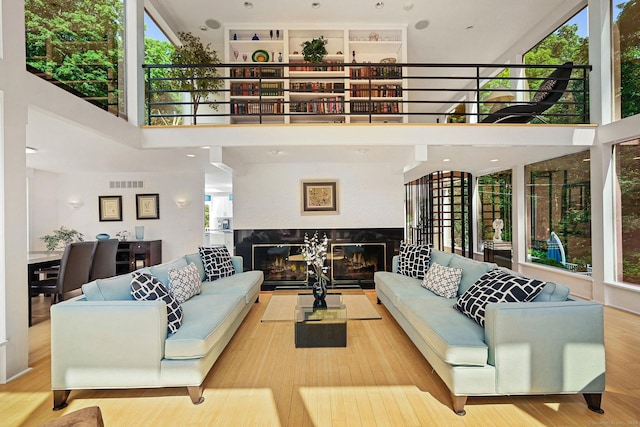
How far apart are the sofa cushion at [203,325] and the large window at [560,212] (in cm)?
496

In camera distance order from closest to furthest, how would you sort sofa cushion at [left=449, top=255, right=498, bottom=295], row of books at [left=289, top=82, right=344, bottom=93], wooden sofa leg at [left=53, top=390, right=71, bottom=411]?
wooden sofa leg at [left=53, top=390, right=71, bottom=411]
sofa cushion at [left=449, top=255, right=498, bottom=295]
row of books at [left=289, top=82, right=344, bottom=93]

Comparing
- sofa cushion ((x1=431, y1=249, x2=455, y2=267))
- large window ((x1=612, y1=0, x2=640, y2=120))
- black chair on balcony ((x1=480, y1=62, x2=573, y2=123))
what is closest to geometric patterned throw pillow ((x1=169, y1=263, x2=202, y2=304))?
sofa cushion ((x1=431, y1=249, x2=455, y2=267))

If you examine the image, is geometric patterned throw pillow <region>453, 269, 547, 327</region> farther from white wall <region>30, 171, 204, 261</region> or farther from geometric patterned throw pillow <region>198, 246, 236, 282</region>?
white wall <region>30, 171, 204, 261</region>

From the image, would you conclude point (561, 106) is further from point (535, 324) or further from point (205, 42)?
point (205, 42)

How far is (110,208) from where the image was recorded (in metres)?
6.82

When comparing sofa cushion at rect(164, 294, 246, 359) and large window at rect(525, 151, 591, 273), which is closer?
sofa cushion at rect(164, 294, 246, 359)

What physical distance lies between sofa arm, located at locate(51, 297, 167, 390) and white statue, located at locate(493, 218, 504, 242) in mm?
6652

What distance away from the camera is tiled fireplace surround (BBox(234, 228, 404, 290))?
5.97 meters

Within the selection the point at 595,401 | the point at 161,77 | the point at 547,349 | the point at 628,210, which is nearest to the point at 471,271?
the point at 547,349

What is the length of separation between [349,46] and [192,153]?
328 centimetres

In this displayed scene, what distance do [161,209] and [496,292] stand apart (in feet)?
20.9

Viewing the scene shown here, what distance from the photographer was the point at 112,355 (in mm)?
2219

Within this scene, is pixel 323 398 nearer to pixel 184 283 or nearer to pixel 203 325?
pixel 203 325

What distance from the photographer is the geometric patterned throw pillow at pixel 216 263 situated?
4421 millimetres
